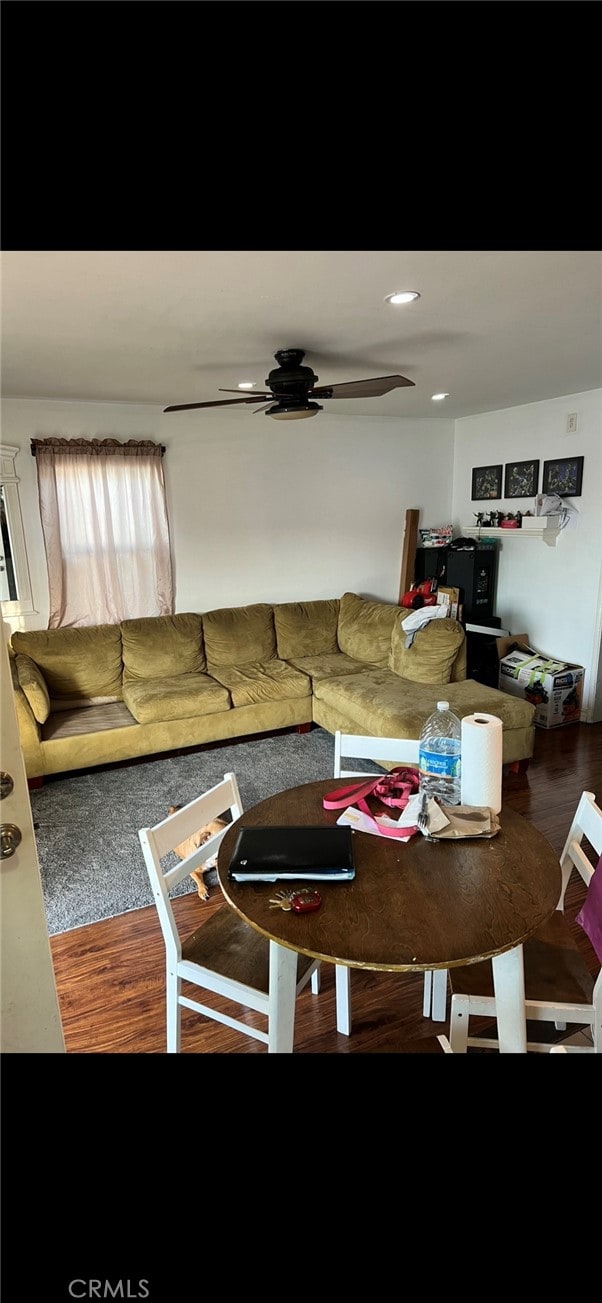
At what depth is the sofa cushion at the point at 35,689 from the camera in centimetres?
337

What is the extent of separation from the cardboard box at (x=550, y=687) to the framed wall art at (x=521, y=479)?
50.8 inches

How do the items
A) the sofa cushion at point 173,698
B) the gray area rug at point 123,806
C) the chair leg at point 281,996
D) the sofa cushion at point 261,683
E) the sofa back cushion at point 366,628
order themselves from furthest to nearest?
the sofa back cushion at point 366,628
the sofa cushion at point 261,683
the sofa cushion at point 173,698
the gray area rug at point 123,806
the chair leg at point 281,996

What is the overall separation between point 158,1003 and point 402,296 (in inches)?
97.0

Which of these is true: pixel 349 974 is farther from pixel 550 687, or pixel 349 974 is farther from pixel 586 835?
pixel 550 687

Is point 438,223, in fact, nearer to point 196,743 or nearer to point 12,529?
point 196,743

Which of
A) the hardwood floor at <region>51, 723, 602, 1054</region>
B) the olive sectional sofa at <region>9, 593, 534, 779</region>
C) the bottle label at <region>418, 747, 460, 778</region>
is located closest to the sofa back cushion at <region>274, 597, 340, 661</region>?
the olive sectional sofa at <region>9, 593, 534, 779</region>

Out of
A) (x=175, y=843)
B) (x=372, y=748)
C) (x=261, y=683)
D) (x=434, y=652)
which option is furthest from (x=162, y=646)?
(x=175, y=843)

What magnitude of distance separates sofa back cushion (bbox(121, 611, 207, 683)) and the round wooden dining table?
109 inches

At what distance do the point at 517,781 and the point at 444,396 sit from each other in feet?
8.49

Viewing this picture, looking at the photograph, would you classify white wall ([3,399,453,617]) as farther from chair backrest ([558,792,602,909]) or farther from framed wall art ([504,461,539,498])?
chair backrest ([558,792,602,909])

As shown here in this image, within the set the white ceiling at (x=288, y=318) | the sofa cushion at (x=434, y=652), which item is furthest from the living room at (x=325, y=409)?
the sofa cushion at (x=434, y=652)

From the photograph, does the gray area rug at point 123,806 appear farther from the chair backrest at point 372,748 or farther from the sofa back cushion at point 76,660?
the chair backrest at point 372,748
